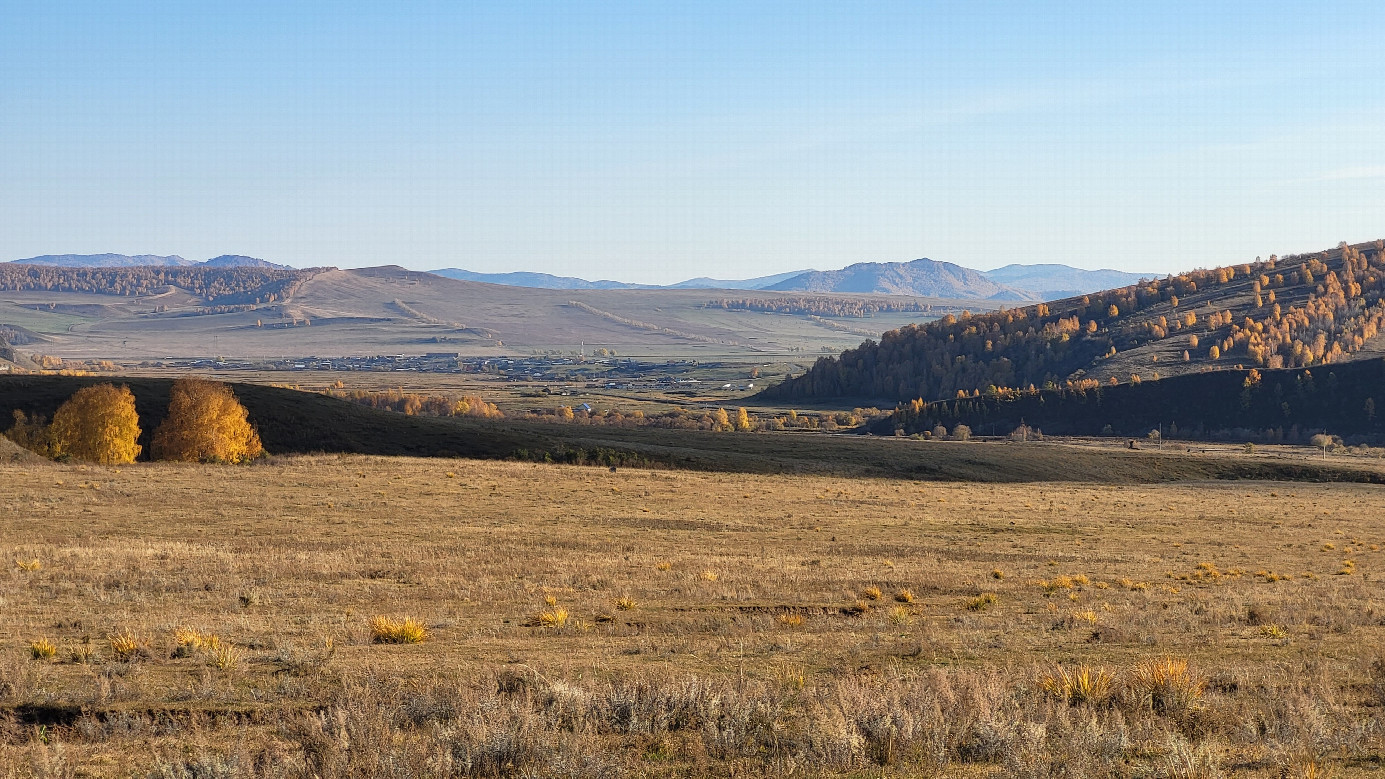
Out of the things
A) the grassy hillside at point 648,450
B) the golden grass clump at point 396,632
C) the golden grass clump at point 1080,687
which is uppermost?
the golden grass clump at point 1080,687

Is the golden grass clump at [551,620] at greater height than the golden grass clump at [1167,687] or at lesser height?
lesser

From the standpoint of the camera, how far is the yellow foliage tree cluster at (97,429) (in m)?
67.8

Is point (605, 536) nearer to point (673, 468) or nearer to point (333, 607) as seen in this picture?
point (333, 607)

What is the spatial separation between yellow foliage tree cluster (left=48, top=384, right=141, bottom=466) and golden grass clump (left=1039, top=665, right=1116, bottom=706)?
6577cm

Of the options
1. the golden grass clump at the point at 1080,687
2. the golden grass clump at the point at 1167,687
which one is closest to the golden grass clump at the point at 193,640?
the golden grass clump at the point at 1080,687

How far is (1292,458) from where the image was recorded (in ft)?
327

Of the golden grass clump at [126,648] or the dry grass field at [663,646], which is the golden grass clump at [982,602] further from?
the golden grass clump at [126,648]

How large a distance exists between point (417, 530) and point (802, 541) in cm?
1302

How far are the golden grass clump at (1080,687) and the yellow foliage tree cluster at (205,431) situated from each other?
203 ft

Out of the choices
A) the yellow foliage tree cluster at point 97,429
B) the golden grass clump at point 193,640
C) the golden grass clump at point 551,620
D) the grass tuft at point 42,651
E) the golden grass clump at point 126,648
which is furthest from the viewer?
the yellow foliage tree cluster at point 97,429

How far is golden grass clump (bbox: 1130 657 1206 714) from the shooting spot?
1281 cm

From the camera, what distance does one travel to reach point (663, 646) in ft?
56.1

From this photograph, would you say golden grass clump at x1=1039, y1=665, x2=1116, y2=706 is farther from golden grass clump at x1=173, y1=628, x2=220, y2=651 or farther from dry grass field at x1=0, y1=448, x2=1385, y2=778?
golden grass clump at x1=173, y1=628, x2=220, y2=651

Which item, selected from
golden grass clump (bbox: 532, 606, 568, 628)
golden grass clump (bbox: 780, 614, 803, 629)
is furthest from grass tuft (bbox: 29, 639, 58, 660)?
golden grass clump (bbox: 780, 614, 803, 629)
